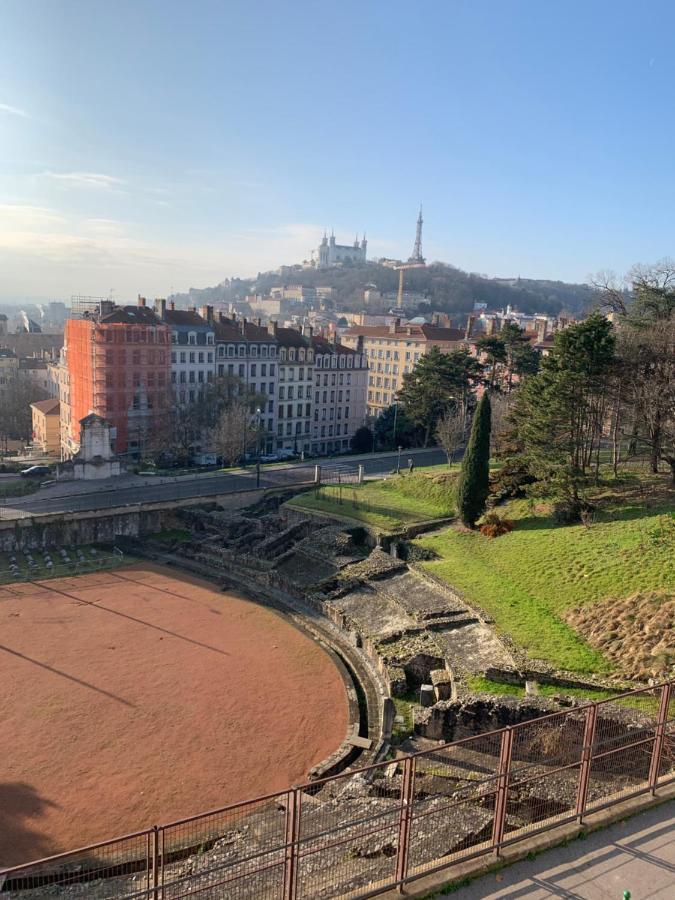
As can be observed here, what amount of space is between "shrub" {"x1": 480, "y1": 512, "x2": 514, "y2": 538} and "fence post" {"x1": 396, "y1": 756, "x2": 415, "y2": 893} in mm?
24070

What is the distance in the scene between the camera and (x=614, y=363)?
3256 centimetres

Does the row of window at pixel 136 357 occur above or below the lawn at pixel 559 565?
above

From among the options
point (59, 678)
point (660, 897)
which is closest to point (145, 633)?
point (59, 678)

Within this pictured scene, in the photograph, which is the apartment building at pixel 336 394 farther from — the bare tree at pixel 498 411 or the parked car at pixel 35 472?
the parked car at pixel 35 472

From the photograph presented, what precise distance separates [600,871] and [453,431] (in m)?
37.8

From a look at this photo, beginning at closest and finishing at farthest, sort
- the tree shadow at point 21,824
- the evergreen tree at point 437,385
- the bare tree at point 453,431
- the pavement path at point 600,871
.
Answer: the pavement path at point 600,871 → the tree shadow at point 21,824 → the bare tree at point 453,431 → the evergreen tree at point 437,385

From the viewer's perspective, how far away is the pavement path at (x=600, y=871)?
987 centimetres

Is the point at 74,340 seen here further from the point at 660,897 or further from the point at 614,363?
the point at 660,897

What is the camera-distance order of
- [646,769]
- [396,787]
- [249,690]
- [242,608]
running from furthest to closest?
1. [242,608]
2. [249,690]
3. [396,787]
4. [646,769]

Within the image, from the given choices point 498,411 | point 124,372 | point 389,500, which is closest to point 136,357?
point 124,372

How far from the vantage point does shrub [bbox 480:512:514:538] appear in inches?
1316

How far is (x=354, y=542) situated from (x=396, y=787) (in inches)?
814

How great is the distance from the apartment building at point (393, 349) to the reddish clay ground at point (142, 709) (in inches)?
2143

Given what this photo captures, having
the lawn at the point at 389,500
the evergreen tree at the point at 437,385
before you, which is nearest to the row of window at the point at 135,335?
the evergreen tree at the point at 437,385
